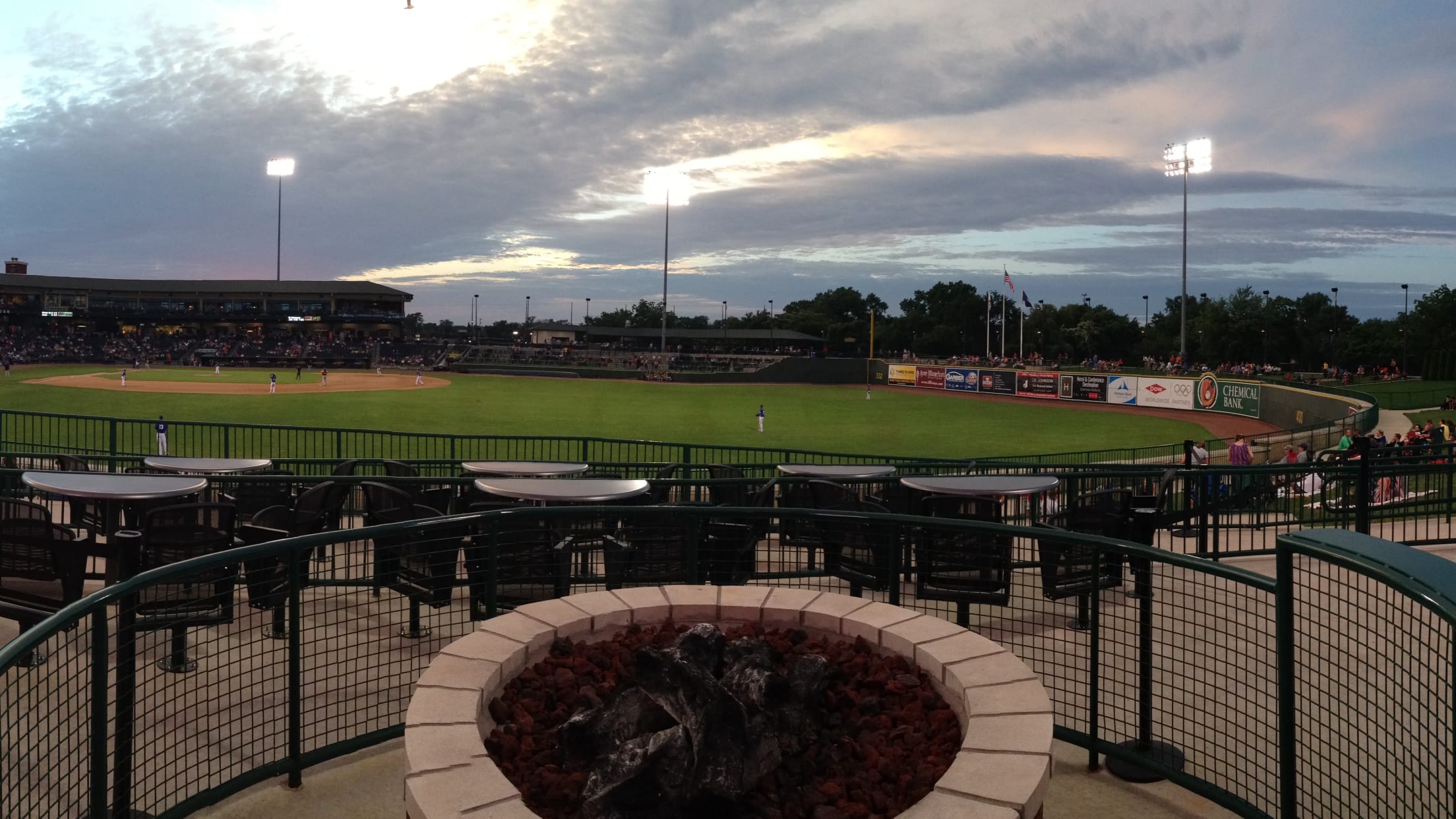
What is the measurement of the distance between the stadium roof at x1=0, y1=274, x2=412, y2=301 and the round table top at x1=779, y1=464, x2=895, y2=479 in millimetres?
123032

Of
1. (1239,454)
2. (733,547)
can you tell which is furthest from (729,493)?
(1239,454)

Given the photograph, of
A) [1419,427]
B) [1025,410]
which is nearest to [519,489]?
[1419,427]

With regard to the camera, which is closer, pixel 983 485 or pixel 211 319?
pixel 983 485

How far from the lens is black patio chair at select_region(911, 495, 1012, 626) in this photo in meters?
6.77

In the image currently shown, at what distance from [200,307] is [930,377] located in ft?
323

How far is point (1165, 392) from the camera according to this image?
5353cm

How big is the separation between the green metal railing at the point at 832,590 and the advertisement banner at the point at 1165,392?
48072 millimetres

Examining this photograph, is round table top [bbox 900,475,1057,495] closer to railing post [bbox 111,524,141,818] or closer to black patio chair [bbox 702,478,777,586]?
black patio chair [bbox 702,478,777,586]

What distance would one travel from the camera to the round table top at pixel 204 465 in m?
10.8

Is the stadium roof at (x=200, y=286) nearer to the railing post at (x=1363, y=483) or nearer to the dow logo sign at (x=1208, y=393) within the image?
the dow logo sign at (x=1208, y=393)

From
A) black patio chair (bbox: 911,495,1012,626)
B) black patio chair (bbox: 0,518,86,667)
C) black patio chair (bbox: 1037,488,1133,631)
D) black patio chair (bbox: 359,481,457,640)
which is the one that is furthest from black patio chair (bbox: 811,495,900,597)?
black patio chair (bbox: 0,518,86,667)

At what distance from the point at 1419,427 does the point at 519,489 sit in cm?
2985

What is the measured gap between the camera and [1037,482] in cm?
933

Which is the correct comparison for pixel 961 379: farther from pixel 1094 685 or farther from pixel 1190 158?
pixel 1094 685
